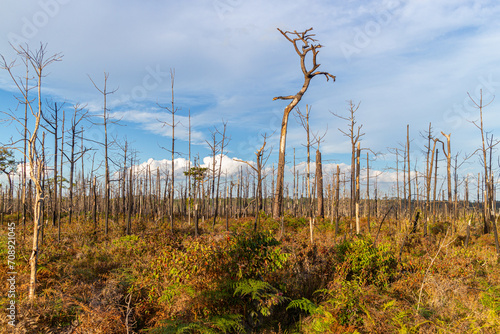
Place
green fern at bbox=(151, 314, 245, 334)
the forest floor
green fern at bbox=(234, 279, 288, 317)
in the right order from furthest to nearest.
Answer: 1. the forest floor
2. green fern at bbox=(234, 279, 288, 317)
3. green fern at bbox=(151, 314, 245, 334)

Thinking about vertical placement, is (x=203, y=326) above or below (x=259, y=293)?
below

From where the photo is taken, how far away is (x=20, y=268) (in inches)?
359

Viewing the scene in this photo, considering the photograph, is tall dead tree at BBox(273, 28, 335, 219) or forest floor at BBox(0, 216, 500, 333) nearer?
forest floor at BBox(0, 216, 500, 333)

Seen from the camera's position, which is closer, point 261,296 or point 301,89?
point 261,296

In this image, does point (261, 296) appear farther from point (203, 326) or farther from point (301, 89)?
point (301, 89)

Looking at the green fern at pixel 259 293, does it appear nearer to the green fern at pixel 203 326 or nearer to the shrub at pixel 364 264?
the green fern at pixel 203 326

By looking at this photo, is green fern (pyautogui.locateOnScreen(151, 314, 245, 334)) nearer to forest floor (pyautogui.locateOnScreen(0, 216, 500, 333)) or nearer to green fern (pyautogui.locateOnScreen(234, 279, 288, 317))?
forest floor (pyautogui.locateOnScreen(0, 216, 500, 333))

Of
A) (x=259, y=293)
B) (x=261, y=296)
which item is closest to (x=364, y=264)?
(x=261, y=296)

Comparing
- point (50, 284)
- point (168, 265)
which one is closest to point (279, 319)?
point (168, 265)

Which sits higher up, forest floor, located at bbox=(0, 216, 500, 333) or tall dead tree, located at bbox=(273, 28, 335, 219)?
tall dead tree, located at bbox=(273, 28, 335, 219)

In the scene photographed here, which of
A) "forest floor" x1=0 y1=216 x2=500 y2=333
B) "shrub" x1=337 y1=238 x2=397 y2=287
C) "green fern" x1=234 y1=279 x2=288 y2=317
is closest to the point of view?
"green fern" x1=234 y1=279 x2=288 y2=317

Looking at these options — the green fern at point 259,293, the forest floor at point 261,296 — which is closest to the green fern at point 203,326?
the forest floor at point 261,296

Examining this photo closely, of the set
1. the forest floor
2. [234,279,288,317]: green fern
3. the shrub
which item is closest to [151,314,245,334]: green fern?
the forest floor

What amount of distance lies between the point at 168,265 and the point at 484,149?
14.3m
